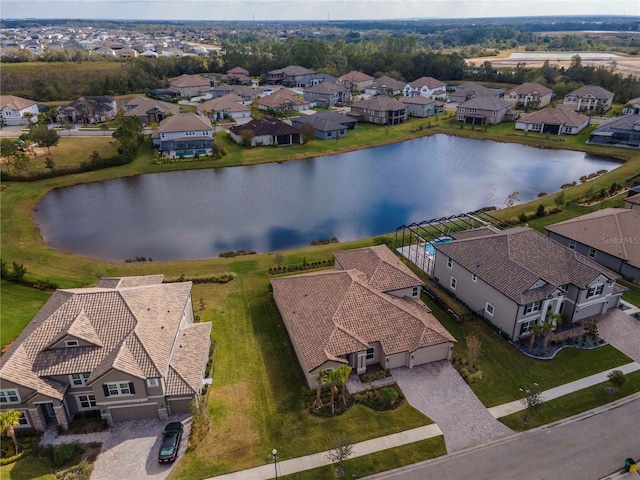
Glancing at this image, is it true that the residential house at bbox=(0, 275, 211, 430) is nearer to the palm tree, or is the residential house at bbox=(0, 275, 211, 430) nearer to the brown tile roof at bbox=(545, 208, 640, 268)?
the palm tree

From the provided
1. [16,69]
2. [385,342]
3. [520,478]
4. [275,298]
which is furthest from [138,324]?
[16,69]

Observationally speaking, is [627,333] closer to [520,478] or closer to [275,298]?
[520,478]

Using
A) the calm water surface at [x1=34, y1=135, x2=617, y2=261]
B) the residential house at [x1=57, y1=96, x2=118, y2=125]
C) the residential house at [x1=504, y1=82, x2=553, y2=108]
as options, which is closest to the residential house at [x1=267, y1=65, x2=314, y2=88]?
the residential house at [x1=57, y1=96, x2=118, y2=125]

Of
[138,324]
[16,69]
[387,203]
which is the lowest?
[387,203]

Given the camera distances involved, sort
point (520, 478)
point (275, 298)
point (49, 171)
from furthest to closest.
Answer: point (49, 171) → point (275, 298) → point (520, 478)

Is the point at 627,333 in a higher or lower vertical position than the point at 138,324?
lower

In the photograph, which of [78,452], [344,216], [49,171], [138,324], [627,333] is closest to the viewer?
[78,452]

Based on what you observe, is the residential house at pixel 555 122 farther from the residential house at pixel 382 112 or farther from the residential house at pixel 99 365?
the residential house at pixel 99 365
